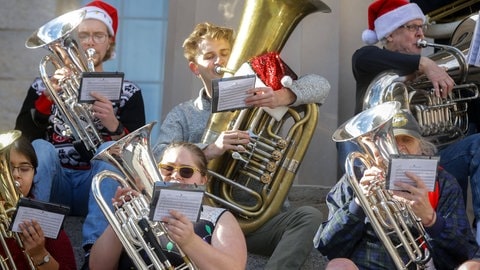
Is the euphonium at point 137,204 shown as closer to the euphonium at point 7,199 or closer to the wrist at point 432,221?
the euphonium at point 7,199

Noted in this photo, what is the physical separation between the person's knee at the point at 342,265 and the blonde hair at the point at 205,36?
186 cm

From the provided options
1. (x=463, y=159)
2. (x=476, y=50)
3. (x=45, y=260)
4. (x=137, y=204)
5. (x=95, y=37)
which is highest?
(x=476, y=50)

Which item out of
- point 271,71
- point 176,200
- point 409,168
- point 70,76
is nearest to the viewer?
point 176,200

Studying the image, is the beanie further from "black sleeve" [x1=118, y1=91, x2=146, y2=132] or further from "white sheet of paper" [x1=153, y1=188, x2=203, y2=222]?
"black sleeve" [x1=118, y1=91, x2=146, y2=132]

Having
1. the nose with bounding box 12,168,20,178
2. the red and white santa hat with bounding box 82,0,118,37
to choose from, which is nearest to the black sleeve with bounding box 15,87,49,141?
the red and white santa hat with bounding box 82,0,118,37

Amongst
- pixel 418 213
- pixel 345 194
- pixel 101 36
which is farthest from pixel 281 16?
pixel 418 213

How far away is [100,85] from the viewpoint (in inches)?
225

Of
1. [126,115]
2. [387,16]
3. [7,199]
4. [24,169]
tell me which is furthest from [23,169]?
[387,16]

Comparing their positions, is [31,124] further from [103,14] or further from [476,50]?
[476,50]

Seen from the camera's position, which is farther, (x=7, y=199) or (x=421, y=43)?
(x=421, y=43)

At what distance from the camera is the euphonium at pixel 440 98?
238 inches

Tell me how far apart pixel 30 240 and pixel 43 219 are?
0.34ft

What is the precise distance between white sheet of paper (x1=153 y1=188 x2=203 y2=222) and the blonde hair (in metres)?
1.93

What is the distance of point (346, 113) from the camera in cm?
721
